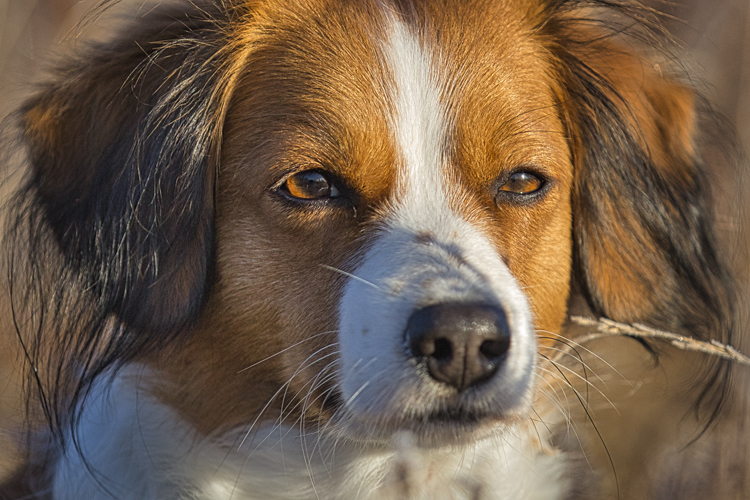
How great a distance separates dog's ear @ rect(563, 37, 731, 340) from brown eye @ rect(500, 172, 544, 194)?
0.27m

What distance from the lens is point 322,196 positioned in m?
2.40

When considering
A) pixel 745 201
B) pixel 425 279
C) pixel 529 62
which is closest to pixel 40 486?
pixel 425 279

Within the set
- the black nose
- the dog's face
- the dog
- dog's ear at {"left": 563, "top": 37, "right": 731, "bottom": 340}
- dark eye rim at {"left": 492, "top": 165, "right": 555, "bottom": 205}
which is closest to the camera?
the black nose

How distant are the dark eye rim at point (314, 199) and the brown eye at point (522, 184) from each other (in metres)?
0.52

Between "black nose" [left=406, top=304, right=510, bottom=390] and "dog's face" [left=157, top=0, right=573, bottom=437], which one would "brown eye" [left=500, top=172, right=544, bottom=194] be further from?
"black nose" [left=406, top=304, right=510, bottom=390]

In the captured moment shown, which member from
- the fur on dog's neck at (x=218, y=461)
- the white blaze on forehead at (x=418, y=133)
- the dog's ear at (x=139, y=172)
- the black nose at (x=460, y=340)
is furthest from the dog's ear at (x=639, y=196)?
the dog's ear at (x=139, y=172)

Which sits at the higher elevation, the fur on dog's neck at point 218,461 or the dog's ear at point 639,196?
the dog's ear at point 639,196

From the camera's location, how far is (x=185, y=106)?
2.49 m

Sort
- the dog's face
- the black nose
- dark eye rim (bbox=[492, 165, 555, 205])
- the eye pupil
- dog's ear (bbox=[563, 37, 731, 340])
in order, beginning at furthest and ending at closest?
1. dog's ear (bbox=[563, 37, 731, 340])
2. dark eye rim (bbox=[492, 165, 555, 205])
3. the eye pupil
4. the dog's face
5. the black nose

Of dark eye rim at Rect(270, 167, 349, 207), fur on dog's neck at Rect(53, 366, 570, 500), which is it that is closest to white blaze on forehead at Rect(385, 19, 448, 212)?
dark eye rim at Rect(270, 167, 349, 207)

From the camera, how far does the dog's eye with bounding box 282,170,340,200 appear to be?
2.39 meters

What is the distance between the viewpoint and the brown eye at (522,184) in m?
2.55

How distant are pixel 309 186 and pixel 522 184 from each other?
0.69 meters

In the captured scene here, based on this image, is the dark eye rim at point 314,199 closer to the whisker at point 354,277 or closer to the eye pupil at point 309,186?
the eye pupil at point 309,186
